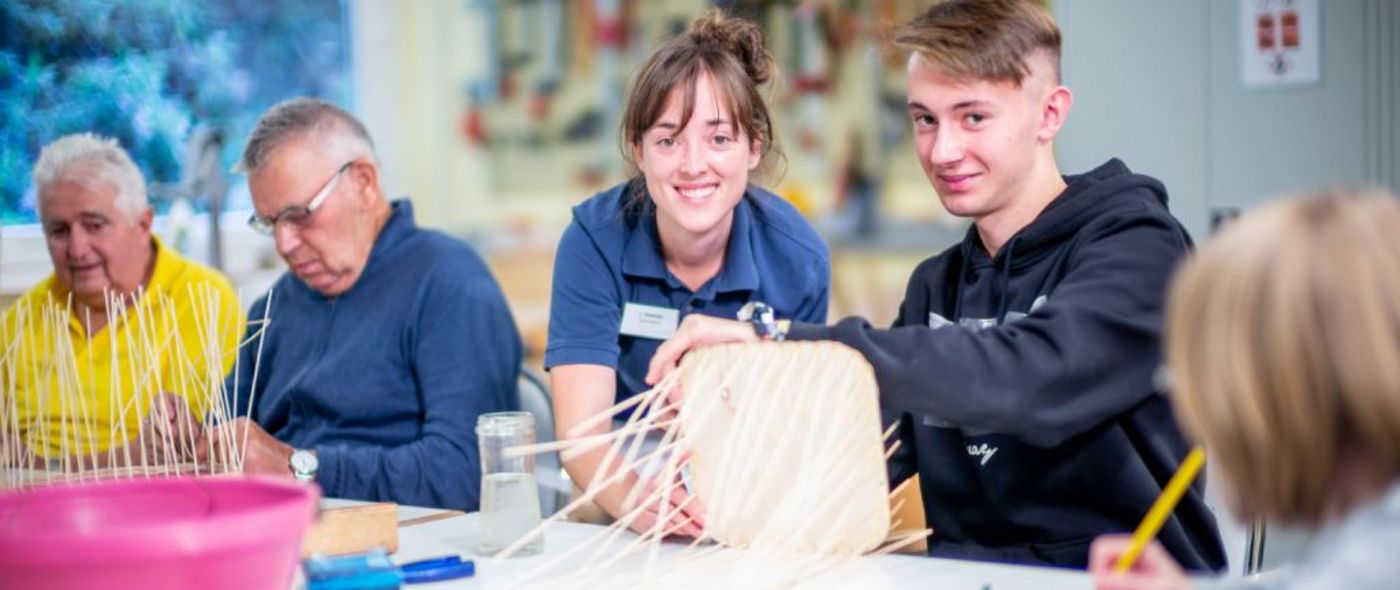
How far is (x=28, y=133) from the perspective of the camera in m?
4.00

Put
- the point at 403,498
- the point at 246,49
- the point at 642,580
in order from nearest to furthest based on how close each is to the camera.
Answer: the point at 642,580 < the point at 403,498 < the point at 246,49

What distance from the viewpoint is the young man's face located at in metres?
1.85

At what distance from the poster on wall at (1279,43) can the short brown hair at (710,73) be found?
1499mm

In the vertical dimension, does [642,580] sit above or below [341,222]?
below

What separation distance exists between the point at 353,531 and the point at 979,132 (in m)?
0.96

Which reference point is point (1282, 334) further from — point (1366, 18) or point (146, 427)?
point (1366, 18)

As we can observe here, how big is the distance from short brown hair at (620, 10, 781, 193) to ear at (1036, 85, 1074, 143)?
0.46 m

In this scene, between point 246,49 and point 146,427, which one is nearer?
point 146,427

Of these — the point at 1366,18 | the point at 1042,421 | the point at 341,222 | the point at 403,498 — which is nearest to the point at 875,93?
the point at 1366,18

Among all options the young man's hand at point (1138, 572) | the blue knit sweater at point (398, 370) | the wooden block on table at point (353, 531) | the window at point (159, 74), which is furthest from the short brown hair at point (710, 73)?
the window at point (159, 74)

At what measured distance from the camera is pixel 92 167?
291 centimetres

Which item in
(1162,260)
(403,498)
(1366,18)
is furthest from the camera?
(1366,18)

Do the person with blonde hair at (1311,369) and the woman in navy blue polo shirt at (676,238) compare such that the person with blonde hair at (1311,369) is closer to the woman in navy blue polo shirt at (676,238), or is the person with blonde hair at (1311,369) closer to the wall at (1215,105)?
the woman in navy blue polo shirt at (676,238)

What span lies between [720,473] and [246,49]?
3429mm
